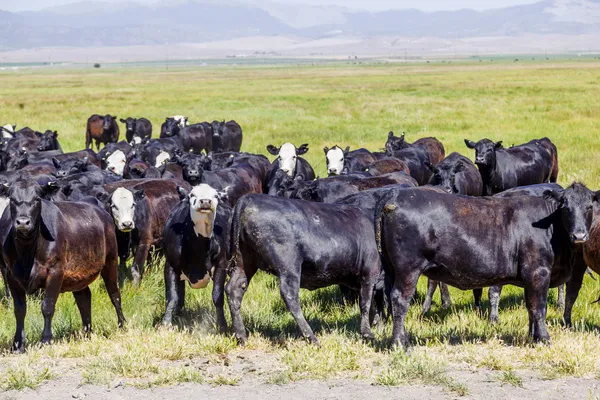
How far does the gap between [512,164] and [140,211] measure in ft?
26.0

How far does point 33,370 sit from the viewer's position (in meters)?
6.53

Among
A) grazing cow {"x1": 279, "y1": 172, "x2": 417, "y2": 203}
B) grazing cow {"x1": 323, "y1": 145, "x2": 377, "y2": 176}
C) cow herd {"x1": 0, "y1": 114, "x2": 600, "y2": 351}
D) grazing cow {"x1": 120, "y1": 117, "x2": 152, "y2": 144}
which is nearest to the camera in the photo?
cow herd {"x1": 0, "y1": 114, "x2": 600, "y2": 351}

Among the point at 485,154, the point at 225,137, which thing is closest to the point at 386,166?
the point at 485,154

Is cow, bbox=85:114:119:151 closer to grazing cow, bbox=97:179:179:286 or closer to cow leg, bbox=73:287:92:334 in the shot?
grazing cow, bbox=97:179:179:286

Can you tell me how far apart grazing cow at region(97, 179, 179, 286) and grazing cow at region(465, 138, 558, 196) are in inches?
242

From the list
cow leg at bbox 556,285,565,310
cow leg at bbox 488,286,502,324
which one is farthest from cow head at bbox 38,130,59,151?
cow leg at bbox 556,285,565,310

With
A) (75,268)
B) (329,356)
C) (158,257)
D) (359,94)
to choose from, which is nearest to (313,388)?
(329,356)

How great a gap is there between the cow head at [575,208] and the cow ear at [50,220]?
179 inches

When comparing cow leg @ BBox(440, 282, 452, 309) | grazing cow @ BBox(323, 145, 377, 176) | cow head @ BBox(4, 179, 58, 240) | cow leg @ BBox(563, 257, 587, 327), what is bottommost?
cow leg @ BBox(440, 282, 452, 309)

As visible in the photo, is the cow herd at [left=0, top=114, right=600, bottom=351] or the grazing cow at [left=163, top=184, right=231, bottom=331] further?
the grazing cow at [left=163, top=184, right=231, bottom=331]

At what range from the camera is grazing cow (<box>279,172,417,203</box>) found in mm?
11406

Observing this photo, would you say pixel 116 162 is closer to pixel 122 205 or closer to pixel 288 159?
pixel 288 159

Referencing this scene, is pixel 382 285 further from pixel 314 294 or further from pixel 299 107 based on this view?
pixel 299 107

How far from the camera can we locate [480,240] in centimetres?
709
